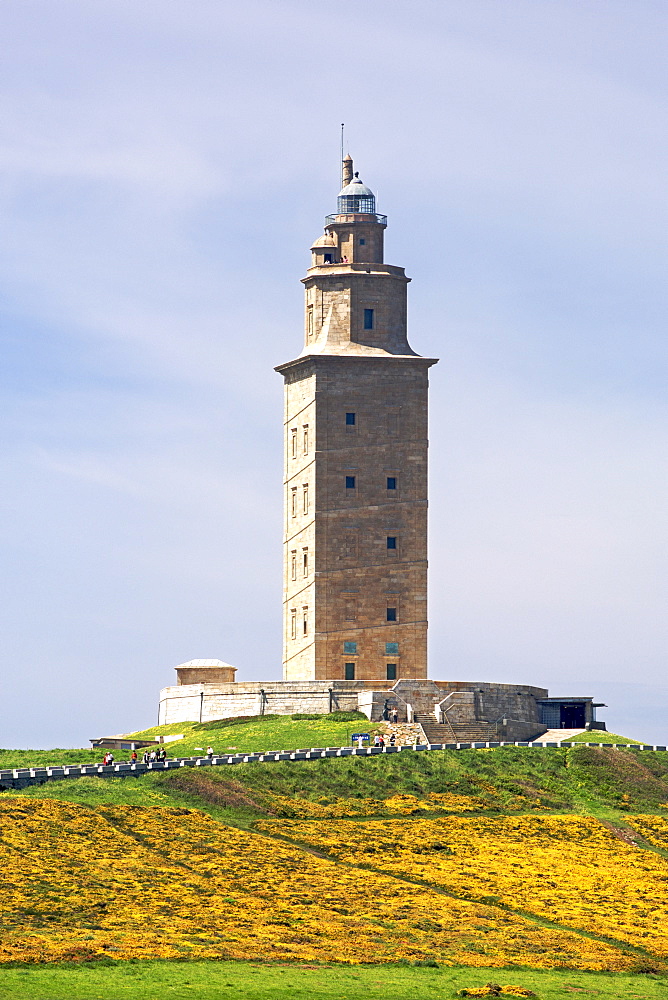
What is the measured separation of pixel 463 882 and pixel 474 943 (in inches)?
361

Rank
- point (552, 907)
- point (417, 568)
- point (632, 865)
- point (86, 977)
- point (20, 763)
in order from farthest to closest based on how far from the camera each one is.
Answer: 1. point (417, 568)
2. point (20, 763)
3. point (632, 865)
4. point (552, 907)
5. point (86, 977)

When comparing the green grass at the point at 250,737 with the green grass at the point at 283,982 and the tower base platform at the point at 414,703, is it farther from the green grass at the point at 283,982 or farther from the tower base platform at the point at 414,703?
the green grass at the point at 283,982

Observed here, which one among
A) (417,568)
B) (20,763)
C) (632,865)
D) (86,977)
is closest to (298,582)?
(417,568)

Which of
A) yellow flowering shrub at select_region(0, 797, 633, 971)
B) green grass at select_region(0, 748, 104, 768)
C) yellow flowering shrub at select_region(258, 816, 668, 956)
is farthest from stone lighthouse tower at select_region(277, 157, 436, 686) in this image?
yellow flowering shrub at select_region(0, 797, 633, 971)

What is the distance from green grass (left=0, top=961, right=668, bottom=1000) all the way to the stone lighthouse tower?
51.9m

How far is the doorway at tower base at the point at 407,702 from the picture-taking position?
101 m

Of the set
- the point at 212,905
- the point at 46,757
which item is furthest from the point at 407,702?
the point at 212,905

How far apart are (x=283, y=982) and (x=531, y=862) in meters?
23.1

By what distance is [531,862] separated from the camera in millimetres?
73062

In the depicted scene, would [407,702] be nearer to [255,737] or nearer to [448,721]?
[448,721]

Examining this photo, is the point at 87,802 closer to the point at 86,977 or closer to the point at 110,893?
the point at 110,893

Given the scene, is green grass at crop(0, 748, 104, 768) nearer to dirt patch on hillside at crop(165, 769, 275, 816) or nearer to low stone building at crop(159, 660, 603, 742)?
low stone building at crop(159, 660, 603, 742)

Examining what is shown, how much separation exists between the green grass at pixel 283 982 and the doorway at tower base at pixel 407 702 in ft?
144

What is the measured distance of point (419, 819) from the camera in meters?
79.6
